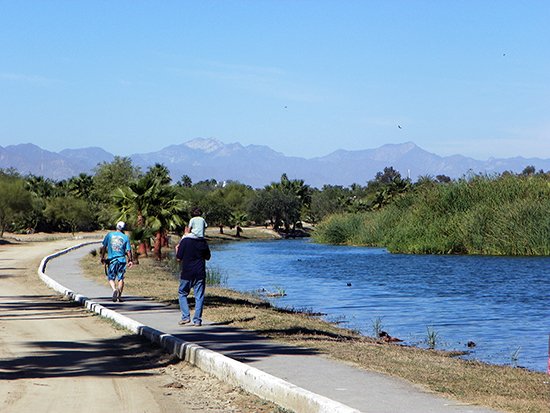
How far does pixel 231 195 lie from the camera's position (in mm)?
152375

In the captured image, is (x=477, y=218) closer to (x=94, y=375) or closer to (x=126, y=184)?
(x=126, y=184)

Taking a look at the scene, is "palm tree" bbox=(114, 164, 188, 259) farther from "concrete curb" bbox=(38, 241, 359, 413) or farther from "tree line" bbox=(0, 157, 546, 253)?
"concrete curb" bbox=(38, 241, 359, 413)

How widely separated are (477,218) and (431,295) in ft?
90.8

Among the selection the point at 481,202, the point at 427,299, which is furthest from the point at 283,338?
the point at 481,202

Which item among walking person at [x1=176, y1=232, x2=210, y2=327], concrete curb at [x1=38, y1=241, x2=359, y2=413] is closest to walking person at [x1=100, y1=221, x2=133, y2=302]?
concrete curb at [x1=38, y1=241, x2=359, y2=413]

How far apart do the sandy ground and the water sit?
762 centimetres

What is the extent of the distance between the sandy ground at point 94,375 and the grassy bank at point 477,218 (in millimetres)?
44127

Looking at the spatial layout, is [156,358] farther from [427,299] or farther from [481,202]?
[481,202]

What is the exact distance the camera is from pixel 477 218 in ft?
207

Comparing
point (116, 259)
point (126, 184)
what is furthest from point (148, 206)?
point (116, 259)

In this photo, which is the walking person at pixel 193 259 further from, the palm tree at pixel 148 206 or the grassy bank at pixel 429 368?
the palm tree at pixel 148 206

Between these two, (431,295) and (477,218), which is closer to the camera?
(431,295)

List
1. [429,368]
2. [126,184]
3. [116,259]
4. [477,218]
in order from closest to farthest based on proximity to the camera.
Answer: [429,368], [116,259], [477,218], [126,184]

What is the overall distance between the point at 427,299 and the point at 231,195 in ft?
388
